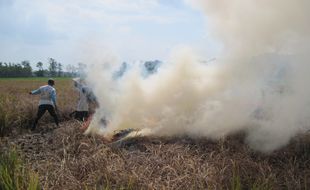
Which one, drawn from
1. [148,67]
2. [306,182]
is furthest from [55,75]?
[306,182]

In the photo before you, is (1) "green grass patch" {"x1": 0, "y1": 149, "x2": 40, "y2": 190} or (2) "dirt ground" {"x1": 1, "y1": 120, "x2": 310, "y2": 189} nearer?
(1) "green grass patch" {"x1": 0, "y1": 149, "x2": 40, "y2": 190}

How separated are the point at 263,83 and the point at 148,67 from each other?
14.6 feet

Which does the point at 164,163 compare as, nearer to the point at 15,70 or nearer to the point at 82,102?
the point at 82,102

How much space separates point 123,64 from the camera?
41.7 ft

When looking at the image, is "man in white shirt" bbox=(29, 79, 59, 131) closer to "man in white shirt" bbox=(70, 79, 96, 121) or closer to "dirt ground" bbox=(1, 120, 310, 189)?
"man in white shirt" bbox=(70, 79, 96, 121)

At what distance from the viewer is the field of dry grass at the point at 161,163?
6.54m

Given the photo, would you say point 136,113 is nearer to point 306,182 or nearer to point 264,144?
point 264,144

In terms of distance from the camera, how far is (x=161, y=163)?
753cm

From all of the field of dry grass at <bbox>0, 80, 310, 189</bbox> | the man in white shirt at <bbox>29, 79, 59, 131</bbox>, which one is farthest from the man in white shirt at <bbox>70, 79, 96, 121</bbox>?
the field of dry grass at <bbox>0, 80, 310, 189</bbox>

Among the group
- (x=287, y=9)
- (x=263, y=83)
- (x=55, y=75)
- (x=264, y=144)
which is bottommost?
(x=55, y=75)

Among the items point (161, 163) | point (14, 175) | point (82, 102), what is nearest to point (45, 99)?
point (82, 102)

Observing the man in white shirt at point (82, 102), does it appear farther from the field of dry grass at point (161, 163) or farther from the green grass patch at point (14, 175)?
the green grass patch at point (14, 175)

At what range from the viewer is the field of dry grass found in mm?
6539

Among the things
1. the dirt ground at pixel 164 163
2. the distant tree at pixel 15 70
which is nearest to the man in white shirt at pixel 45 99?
the dirt ground at pixel 164 163
